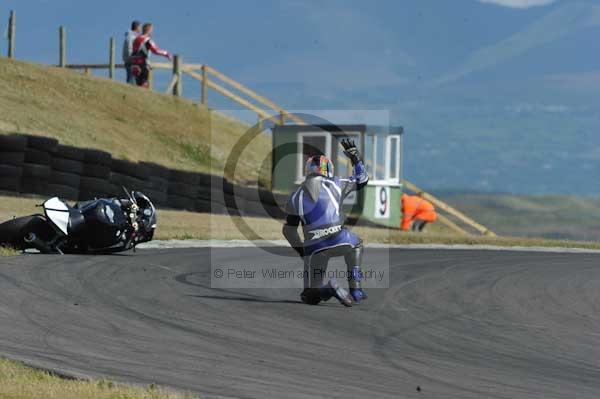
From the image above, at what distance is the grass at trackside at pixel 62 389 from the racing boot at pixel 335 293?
508 cm

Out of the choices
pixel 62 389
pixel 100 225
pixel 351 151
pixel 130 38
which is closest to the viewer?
pixel 62 389

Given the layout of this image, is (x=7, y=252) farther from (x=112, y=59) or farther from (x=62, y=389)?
(x=112, y=59)

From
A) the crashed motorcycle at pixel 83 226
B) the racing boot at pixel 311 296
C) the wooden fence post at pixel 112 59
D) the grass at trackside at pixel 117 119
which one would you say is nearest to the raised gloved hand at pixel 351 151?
the racing boot at pixel 311 296

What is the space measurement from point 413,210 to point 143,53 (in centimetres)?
952

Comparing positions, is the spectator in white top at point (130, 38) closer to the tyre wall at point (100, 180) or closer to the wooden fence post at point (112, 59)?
the wooden fence post at point (112, 59)

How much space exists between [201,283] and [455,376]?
621 centimetres

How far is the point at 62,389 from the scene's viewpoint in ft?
30.5

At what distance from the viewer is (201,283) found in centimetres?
1623

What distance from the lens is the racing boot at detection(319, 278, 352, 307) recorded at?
14344 mm

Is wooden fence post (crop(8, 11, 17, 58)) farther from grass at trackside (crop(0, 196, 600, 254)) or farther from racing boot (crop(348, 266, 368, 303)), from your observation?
racing boot (crop(348, 266, 368, 303))

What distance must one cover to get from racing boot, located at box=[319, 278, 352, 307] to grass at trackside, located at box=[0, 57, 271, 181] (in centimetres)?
2146

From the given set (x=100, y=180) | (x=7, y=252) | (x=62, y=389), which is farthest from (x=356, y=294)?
(x=100, y=180)

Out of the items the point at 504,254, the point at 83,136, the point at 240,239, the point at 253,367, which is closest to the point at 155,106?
the point at 83,136

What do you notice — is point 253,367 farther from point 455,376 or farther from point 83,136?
point 83,136
